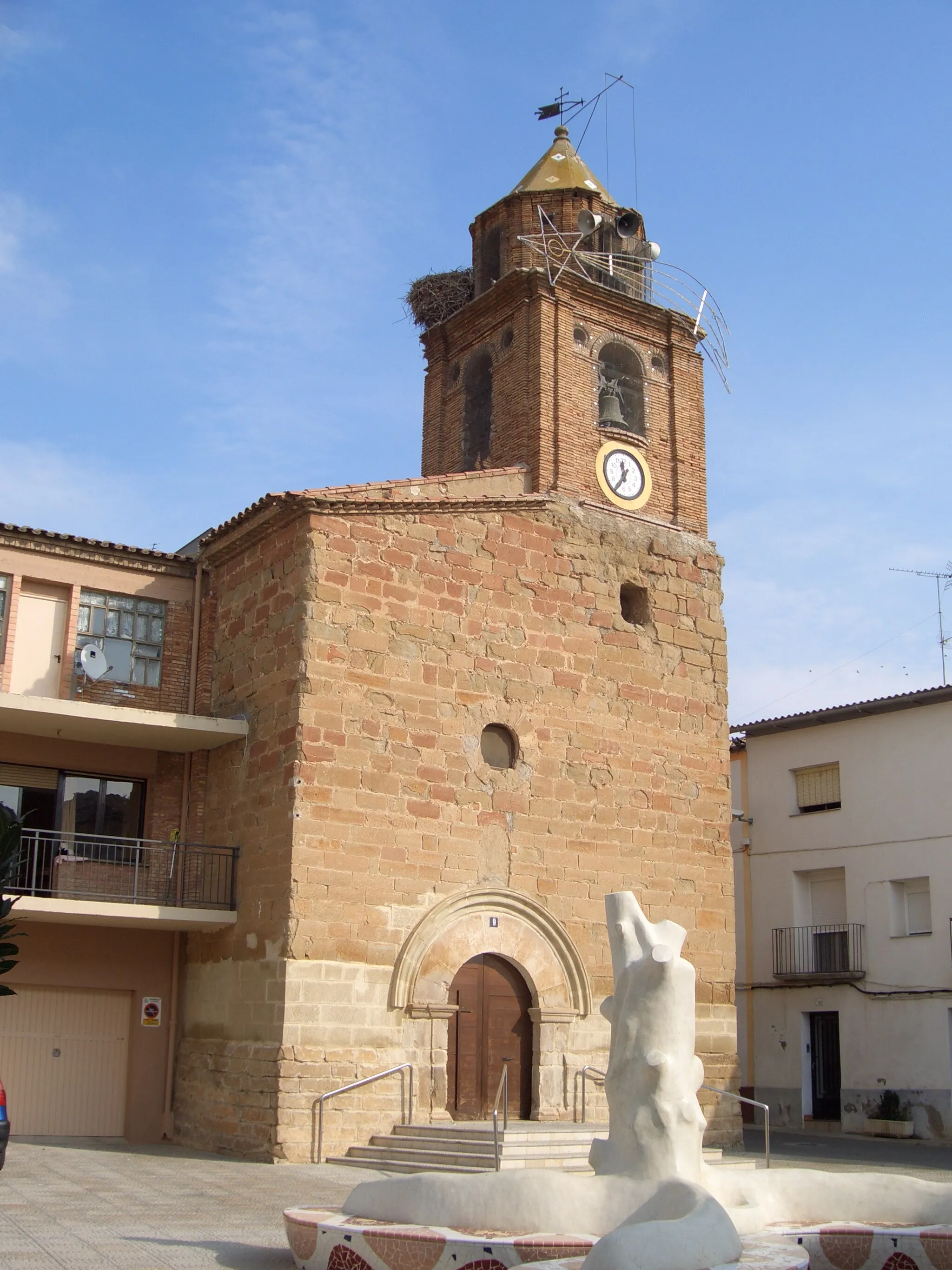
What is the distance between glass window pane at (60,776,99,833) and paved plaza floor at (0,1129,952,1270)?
3.66m

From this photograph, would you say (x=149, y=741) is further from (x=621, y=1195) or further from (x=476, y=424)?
(x=621, y=1195)

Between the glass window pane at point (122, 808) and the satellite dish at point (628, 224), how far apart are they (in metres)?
10.8

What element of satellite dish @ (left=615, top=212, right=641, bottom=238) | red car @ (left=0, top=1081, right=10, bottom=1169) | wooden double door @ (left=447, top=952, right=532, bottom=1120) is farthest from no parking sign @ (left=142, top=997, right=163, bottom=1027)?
satellite dish @ (left=615, top=212, right=641, bottom=238)

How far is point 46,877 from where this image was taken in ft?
53.9

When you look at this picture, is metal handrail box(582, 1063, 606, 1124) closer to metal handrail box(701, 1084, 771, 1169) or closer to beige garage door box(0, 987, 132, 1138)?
metal handrail box(701, 1084, 771, 1169)

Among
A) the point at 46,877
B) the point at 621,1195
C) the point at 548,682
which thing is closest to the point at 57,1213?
the point at 621,1195

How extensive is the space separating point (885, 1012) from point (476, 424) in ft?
38.8

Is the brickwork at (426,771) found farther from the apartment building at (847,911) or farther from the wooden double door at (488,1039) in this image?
the apartment building at (847,911)

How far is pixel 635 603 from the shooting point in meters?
18.9

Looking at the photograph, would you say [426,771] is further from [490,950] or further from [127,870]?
[127,870]

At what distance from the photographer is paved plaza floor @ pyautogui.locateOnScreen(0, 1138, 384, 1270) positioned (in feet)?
28.0

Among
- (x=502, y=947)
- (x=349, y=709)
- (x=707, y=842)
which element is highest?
(x=349, y=709)

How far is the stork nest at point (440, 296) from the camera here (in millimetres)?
21719

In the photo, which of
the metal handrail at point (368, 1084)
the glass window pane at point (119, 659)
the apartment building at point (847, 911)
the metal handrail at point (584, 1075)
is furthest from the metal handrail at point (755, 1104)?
the glass window pane at point (119, 659)
